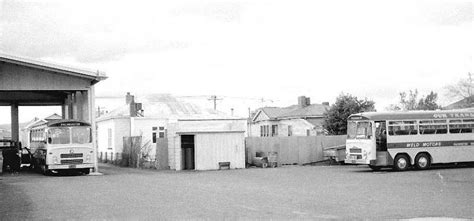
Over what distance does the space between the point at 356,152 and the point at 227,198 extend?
14118 millimetres

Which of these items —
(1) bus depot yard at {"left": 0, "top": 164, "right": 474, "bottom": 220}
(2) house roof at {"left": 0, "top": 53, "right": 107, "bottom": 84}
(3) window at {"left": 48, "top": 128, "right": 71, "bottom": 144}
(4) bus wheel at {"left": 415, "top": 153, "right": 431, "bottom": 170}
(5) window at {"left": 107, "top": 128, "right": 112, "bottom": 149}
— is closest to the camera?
(1) bus depot yard at {"left": 0, "top": 164, "right": 474, "bottom": 220}

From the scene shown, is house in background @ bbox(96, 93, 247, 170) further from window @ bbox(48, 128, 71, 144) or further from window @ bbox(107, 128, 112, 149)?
window @ bbox(48, 128, 71, 144)

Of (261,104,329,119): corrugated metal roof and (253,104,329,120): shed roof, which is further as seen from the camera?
(261,104,329,119): corrugated metal roof

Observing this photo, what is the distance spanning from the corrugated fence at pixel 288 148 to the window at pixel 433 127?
9.91 metres

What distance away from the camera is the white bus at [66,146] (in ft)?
99.0

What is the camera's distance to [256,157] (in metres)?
36.8

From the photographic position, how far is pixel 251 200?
1603cm

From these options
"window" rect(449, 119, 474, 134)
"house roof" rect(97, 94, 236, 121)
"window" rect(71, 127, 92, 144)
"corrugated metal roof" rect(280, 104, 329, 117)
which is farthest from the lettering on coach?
"corrugated metal roof" rect(280, 104, 329, 117)

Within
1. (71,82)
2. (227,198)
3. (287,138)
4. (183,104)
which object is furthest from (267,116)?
(227,198)

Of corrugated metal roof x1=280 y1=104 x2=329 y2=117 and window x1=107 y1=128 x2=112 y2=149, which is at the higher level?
corrugated metal roof x1=280 y1=104 x2=329 y2=117

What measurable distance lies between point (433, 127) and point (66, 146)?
18196 mm

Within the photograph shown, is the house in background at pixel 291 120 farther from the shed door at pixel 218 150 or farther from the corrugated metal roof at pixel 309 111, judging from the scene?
the shed door at pixel 218 150

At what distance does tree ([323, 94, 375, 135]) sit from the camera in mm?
46781

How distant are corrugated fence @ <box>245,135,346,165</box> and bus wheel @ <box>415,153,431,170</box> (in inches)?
381
